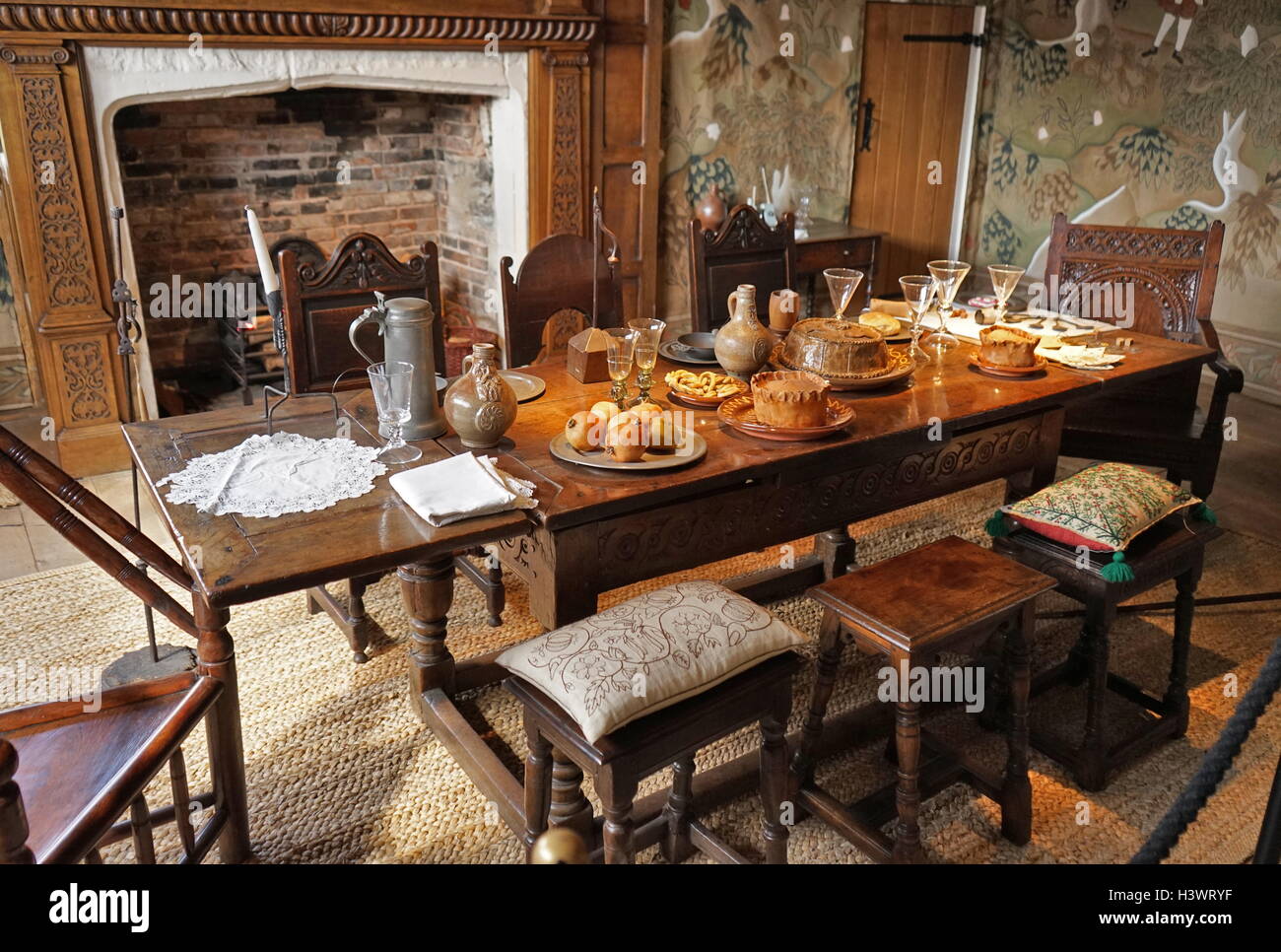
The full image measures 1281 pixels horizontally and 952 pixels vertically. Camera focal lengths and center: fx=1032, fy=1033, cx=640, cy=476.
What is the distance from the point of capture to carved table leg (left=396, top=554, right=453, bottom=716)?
2.16 m

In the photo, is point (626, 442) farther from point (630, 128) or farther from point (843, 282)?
point (630, 128)

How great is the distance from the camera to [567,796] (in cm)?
168

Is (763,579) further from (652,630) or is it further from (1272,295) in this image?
(1272,295)

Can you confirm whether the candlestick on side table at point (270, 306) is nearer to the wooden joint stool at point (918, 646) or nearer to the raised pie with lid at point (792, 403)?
the raised pie with lid at point (792, 403)

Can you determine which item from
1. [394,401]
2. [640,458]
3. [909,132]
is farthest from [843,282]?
[909,132]

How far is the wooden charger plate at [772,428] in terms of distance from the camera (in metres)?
2.03

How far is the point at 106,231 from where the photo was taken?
3.43 metres

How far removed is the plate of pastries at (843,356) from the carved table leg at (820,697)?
2.06 ft

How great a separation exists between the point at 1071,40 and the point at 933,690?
4.29 meters

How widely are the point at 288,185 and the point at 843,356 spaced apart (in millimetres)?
2922

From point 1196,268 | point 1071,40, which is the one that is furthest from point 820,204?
point 1196,268

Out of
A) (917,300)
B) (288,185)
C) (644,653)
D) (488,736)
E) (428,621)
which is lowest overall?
(488,736)

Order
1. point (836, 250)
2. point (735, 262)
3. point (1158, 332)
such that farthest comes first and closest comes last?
point (836, 250) → point (1158, 332) → point (735, 262)

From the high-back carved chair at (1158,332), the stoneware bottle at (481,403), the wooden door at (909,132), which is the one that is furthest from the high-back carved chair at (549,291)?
the wooden door at (909,132)
